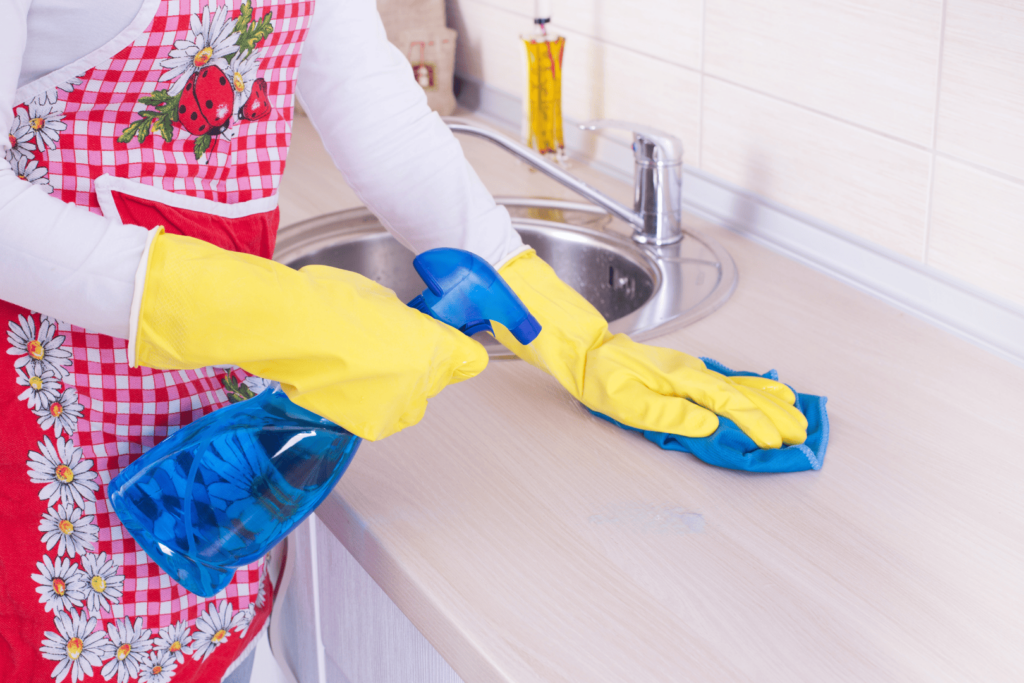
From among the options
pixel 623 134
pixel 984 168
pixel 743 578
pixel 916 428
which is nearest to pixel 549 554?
pixel 743 578

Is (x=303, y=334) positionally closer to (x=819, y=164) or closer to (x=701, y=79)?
(x=819, y=164)

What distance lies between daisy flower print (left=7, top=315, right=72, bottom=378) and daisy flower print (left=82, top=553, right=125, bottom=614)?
0.17m

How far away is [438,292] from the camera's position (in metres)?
0.76

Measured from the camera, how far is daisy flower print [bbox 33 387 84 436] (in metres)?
0.76

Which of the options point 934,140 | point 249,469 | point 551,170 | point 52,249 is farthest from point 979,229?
point 52,249

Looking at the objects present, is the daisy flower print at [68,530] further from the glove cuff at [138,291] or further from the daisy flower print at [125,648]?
the glove cuff at [138,291]

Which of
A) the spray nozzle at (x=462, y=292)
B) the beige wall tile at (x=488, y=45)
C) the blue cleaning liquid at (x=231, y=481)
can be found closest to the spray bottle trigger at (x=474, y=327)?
the spray nozzle at (x=462, y=292)

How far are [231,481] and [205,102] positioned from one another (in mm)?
310

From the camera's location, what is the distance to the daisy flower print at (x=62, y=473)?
0.76 metres

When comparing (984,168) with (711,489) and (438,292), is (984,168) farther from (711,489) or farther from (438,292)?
(438,292)

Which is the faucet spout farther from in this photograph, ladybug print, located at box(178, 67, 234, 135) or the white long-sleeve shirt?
ladybug print, located at box(178, 67, 234, 135)

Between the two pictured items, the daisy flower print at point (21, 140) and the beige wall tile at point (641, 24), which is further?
the beige wall tile at point (641, 24)

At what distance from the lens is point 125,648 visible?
83 cm

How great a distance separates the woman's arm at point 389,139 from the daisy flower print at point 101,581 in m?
0.43
